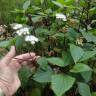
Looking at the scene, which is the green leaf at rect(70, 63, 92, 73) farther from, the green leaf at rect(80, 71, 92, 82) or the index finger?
the index finger

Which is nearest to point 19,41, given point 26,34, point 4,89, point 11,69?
point 26,34

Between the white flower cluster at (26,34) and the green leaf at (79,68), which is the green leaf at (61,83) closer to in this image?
the green leaf at (79,68)

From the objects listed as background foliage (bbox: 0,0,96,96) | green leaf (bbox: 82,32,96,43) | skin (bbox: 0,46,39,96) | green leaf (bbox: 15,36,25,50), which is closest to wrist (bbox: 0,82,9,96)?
skin (bbox: 0,46,39,96)

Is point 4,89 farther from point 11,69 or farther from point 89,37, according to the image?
point 89,37

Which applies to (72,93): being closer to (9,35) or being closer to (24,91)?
(24,91)

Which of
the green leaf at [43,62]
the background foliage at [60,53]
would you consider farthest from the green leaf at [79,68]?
the green leaf at [43,62]
